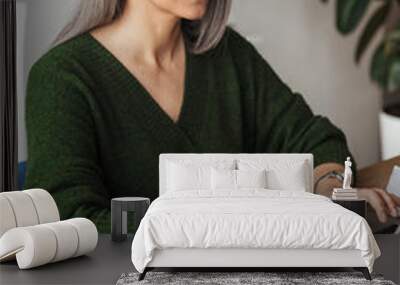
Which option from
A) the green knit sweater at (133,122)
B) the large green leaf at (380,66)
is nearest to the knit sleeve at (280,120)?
the green knit sweater at (133,122)

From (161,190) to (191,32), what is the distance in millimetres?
1363

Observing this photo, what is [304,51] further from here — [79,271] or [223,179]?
[79,271]

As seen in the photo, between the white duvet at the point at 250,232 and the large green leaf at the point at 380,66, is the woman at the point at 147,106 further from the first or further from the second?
the white duvet at the point at 250,232

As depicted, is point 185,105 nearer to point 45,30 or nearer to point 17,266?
point 45,30

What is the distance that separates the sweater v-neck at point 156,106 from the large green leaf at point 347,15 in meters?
1.26

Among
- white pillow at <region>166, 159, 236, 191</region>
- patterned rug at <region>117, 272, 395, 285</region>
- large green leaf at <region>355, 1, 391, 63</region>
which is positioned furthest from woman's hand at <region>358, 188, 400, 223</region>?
patterned rug at <region>117, 272, 395, 285</region>

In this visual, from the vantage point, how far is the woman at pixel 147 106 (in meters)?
6.09

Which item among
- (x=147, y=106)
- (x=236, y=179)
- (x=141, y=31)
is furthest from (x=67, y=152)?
(x=236, y=179)

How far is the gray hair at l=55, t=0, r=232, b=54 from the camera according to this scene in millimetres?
6180

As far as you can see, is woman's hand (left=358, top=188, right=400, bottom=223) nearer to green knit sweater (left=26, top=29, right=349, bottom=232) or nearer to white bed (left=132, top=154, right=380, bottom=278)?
green knit sweater (left=26, top=29, right=349, bottom=232)

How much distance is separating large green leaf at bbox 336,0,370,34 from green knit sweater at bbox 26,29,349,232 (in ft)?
2.24

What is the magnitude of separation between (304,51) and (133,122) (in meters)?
1.56

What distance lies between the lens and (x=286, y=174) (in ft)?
19.0

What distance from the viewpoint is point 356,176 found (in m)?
6.29
